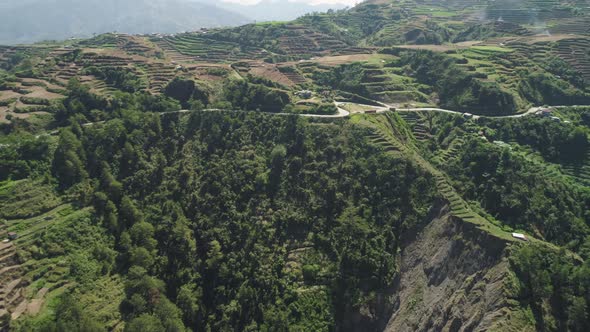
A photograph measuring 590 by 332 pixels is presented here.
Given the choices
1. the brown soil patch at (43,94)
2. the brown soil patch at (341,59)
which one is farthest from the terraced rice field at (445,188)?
the brown soil patch at (43,94)

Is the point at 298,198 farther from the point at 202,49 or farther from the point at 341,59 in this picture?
the point at 202,49

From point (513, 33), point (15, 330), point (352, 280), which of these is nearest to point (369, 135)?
point (352, 280)

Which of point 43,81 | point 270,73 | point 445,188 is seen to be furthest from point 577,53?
point 43,81

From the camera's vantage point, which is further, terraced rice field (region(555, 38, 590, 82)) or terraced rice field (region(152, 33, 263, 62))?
terraced rice field (region(152, 33, 263, 62))

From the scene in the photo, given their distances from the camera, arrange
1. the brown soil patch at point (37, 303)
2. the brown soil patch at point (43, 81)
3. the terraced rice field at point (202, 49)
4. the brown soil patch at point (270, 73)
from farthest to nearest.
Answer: the terraced rice field at point (202, 49)
the brown soil patch at point (270, 73)
the brown soil patch at point (43, 81)
the brown soil patch at point (37, 303)

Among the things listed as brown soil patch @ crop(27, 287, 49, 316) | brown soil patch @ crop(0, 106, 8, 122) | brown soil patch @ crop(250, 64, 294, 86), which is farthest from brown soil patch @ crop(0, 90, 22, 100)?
brown soil patch @ crop(250, 64, 294, 86)

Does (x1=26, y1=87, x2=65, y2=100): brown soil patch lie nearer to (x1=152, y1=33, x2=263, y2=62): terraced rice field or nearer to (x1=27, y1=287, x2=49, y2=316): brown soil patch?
(x1=152, y1=33, x2=263, y2=62): terraced rice field

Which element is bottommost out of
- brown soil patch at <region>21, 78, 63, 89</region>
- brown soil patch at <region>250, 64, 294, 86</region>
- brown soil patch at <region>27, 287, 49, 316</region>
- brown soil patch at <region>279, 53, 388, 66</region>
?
brown soil patch at <region>27, 287, 49, 316</region>

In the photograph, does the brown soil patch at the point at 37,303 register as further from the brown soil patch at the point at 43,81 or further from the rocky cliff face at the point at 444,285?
the brown soil patch at the point at 43,81
